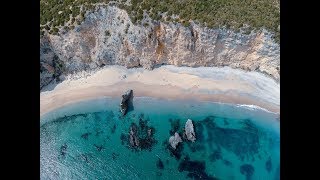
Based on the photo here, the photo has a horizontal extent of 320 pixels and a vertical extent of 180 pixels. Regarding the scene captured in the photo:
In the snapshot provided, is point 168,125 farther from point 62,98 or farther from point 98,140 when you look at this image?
point 62,98

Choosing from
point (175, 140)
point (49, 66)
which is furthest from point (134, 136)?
point (49, 66)

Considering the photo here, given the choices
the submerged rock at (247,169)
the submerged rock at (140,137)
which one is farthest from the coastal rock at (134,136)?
the submerged rock at (247,169)

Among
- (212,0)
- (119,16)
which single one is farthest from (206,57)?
(119,16)

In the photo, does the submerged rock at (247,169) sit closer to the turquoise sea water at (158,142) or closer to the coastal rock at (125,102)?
the turquoise sea water at (158,142)

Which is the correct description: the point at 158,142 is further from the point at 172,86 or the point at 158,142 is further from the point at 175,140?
the point at 172,86

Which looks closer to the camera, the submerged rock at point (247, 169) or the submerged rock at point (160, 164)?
the submerged rock at point (247, 169)
